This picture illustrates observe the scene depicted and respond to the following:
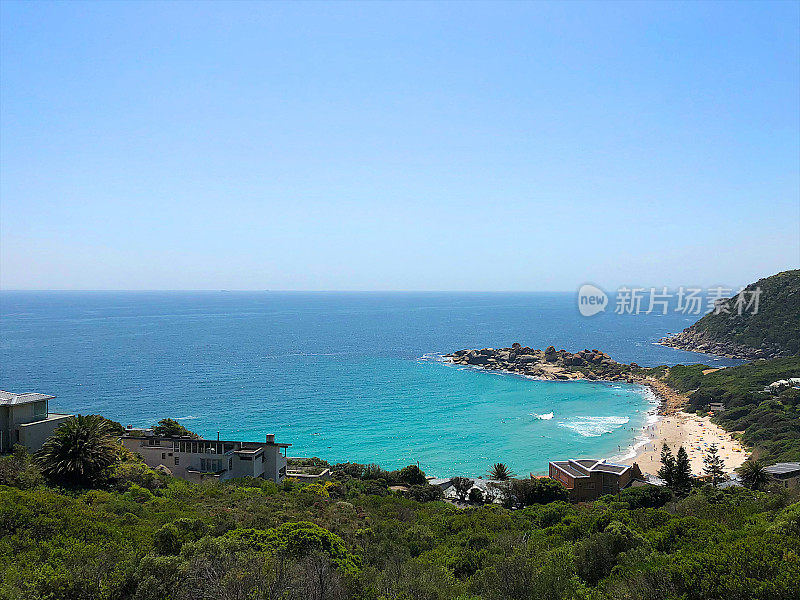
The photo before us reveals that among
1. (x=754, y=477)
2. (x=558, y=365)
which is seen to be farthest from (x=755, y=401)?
(x=558, y=365)

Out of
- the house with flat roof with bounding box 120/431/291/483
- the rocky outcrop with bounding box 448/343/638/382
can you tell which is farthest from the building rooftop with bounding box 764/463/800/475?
the rocky outcrop with bounding box 448/343/638/382

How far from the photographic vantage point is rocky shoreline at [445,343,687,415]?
7375 cm

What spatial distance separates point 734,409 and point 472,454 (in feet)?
87.5

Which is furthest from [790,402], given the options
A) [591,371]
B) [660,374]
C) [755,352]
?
[755,352]

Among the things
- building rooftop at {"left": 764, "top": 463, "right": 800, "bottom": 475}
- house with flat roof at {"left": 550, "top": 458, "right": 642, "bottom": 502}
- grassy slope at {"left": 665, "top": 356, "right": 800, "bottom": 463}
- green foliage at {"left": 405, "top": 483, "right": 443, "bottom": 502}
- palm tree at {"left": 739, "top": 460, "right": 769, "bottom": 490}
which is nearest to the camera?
palm tree at {"left": 739, "top": 460, "right": 769, "bottom": 490}

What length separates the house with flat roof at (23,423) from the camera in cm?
2188

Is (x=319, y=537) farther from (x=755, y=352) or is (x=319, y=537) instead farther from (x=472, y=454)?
(x=755, y=352)

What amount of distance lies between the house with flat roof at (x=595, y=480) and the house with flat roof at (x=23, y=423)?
25.5m

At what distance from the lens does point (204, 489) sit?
21.7 metres

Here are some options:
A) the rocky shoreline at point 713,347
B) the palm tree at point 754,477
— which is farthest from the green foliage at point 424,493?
the rocky shoreline at point 713,347

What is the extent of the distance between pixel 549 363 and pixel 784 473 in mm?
51704

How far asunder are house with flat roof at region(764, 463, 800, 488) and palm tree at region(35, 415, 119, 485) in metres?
31.9

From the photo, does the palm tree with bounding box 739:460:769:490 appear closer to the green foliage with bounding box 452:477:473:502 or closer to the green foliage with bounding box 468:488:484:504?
the green foliage with bounding box 468:488:484:504

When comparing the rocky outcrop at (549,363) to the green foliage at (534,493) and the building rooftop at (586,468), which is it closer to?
the building rooftop at (586,468)
